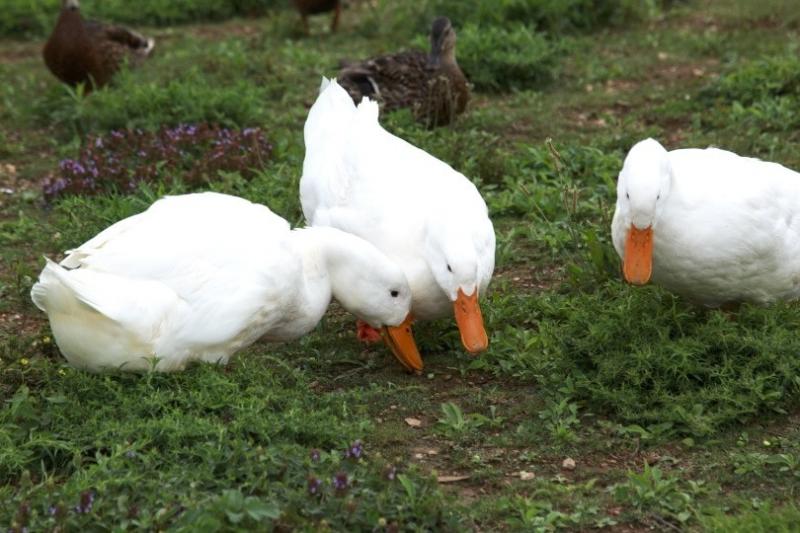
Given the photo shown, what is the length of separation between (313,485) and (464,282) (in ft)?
4.91

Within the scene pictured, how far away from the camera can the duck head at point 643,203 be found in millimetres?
4867

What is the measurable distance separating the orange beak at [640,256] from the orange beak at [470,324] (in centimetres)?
63

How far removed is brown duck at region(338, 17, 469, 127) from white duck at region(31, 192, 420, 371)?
10.1 ft

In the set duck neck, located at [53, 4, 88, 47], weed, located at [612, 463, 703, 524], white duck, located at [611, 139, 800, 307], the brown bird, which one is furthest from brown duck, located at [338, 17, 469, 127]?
weed, located at [612, 463, 703, 524]

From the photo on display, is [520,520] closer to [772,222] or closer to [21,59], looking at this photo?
[772,222]

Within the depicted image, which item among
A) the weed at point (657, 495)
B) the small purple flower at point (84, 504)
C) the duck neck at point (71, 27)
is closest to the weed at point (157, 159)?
the duck neck at point (71, 27)

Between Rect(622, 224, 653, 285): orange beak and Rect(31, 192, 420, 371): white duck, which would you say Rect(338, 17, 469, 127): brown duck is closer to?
Rect(31, 192, 420, 371): white duck

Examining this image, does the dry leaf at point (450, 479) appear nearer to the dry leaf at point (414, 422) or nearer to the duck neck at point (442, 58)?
the dry leaf at point (414, 422)

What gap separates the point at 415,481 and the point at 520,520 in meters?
0.36

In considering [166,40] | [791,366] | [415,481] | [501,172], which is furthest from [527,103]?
[415,481]

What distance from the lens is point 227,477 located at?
412 centimetres

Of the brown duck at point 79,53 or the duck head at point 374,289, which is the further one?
the brown duck at point 79,53

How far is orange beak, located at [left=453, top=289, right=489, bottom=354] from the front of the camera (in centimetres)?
515

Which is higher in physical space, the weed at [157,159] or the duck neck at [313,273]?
the duck neck at [313,273]
